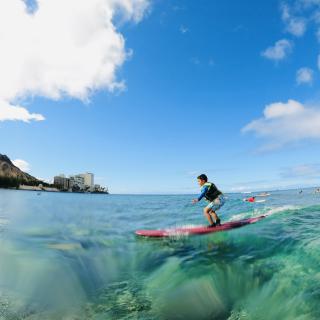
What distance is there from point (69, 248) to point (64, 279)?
3.87 meters

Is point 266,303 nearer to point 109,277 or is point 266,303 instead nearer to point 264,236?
point 109,277

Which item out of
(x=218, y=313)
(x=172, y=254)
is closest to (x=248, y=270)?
(x=218, y=313)

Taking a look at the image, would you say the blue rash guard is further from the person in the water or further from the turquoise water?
the turquoise water

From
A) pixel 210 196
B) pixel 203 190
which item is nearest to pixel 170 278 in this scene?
pixel 203 190

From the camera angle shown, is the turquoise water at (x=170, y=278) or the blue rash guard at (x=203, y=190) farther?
the blue rash guard at (x=203, y=190)

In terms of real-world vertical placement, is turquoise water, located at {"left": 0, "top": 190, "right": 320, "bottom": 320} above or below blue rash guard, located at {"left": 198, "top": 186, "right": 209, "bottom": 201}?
below

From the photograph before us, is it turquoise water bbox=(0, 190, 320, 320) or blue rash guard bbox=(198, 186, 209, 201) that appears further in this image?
blue rash guard bbox=(198, 186, 209, 201)

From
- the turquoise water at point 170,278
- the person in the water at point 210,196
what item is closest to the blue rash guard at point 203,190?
the person in the water at point 210,196

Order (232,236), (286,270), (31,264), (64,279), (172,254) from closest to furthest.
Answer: (286,270), (64,279), (31,264), (172,254), (232,236)

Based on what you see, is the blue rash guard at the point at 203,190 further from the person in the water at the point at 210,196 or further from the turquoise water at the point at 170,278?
the turquoise water at the point at 170,278

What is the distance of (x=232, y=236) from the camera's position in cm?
1260

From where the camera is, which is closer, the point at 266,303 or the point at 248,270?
the point at 266,303

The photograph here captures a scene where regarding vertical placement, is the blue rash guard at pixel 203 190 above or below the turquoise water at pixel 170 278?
above

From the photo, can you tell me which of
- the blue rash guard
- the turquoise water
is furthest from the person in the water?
the turquoise water
